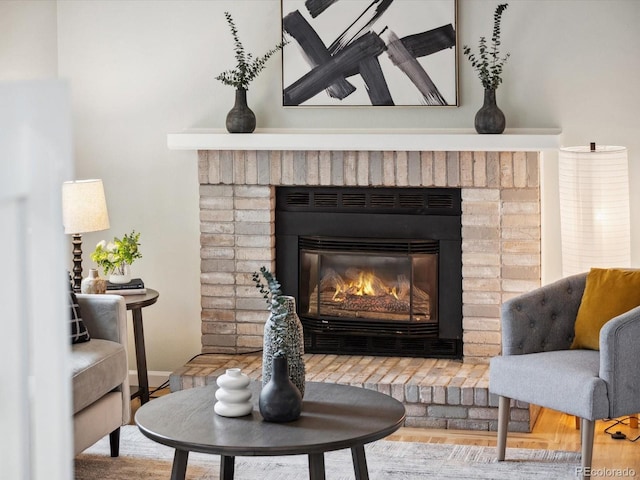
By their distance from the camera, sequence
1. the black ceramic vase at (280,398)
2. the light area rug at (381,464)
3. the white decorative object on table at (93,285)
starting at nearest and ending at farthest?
the black ceramic vase at (280,398) < the light area rug at (381,464) < the white decorative object on table at (93,285)

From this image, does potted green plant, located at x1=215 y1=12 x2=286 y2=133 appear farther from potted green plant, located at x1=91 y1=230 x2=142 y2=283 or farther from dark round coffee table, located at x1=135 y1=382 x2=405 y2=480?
dark round coffee table, located at x1=135 y1=382 x2=405 y2=480

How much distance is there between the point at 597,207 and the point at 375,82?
49.2 inches

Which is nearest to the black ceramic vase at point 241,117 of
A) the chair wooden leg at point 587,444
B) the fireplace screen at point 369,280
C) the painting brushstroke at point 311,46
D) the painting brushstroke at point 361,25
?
the painting brushstroke at point 311,46

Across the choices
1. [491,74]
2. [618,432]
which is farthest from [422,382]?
[491,74]

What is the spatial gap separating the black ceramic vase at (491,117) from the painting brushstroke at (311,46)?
669 millimetres

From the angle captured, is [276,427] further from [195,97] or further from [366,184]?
[195,97]

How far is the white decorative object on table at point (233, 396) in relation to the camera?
2883 mm

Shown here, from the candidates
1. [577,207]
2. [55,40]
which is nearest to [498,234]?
[577,207]

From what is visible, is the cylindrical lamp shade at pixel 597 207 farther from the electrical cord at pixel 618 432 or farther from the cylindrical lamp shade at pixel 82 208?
the cylindrical lamp shade at pixel 82 208

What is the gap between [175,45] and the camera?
480 centimetres

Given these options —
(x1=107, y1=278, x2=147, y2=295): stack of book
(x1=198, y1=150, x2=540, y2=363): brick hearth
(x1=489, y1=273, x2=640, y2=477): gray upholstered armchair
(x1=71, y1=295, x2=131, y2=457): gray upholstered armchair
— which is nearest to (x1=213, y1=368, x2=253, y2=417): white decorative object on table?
(x1=71, y1=295, x2=131, y2=457): gray upholstered armchair

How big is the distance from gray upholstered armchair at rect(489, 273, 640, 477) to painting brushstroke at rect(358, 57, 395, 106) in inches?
51.4

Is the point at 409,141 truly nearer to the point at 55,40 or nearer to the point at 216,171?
the point at 216,171

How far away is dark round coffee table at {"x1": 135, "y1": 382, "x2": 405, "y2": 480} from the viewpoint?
8.54 ft
